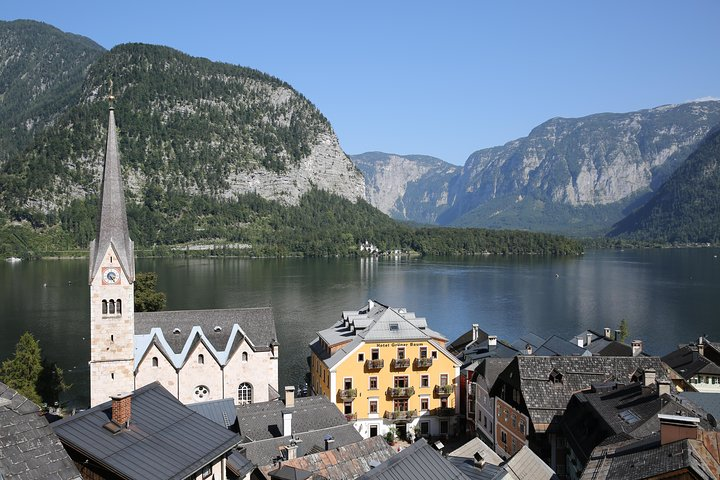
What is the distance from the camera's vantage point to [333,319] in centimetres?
9769

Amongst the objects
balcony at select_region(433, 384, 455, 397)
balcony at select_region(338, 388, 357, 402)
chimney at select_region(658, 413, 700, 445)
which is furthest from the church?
chimney at select_region(658, 413, 700, 445)

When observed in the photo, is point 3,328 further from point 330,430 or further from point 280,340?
point 330,430

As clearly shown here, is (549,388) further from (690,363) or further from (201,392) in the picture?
(201,392)

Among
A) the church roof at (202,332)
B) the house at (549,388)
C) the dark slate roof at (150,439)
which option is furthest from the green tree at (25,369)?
the dark slate roof at (150,439)

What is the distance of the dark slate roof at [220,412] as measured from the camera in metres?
32.0

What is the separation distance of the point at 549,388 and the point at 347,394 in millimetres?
13601

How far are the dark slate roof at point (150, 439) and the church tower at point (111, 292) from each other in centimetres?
2371

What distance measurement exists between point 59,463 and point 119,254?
2894cm

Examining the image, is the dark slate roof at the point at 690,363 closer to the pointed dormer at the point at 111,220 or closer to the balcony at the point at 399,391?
the balcony at the point at 399,391

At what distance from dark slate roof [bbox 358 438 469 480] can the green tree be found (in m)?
35.1

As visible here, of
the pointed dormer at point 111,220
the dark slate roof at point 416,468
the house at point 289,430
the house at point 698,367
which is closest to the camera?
the dark slate roof at point 416,468

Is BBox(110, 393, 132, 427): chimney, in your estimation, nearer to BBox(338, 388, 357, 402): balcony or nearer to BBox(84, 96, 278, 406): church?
BBox(84, 96, 278, 406): church

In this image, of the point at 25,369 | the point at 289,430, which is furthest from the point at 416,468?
the point at 25,369

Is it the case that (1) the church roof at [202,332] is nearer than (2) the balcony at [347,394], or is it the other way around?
(2) the balcony at [347,394]
